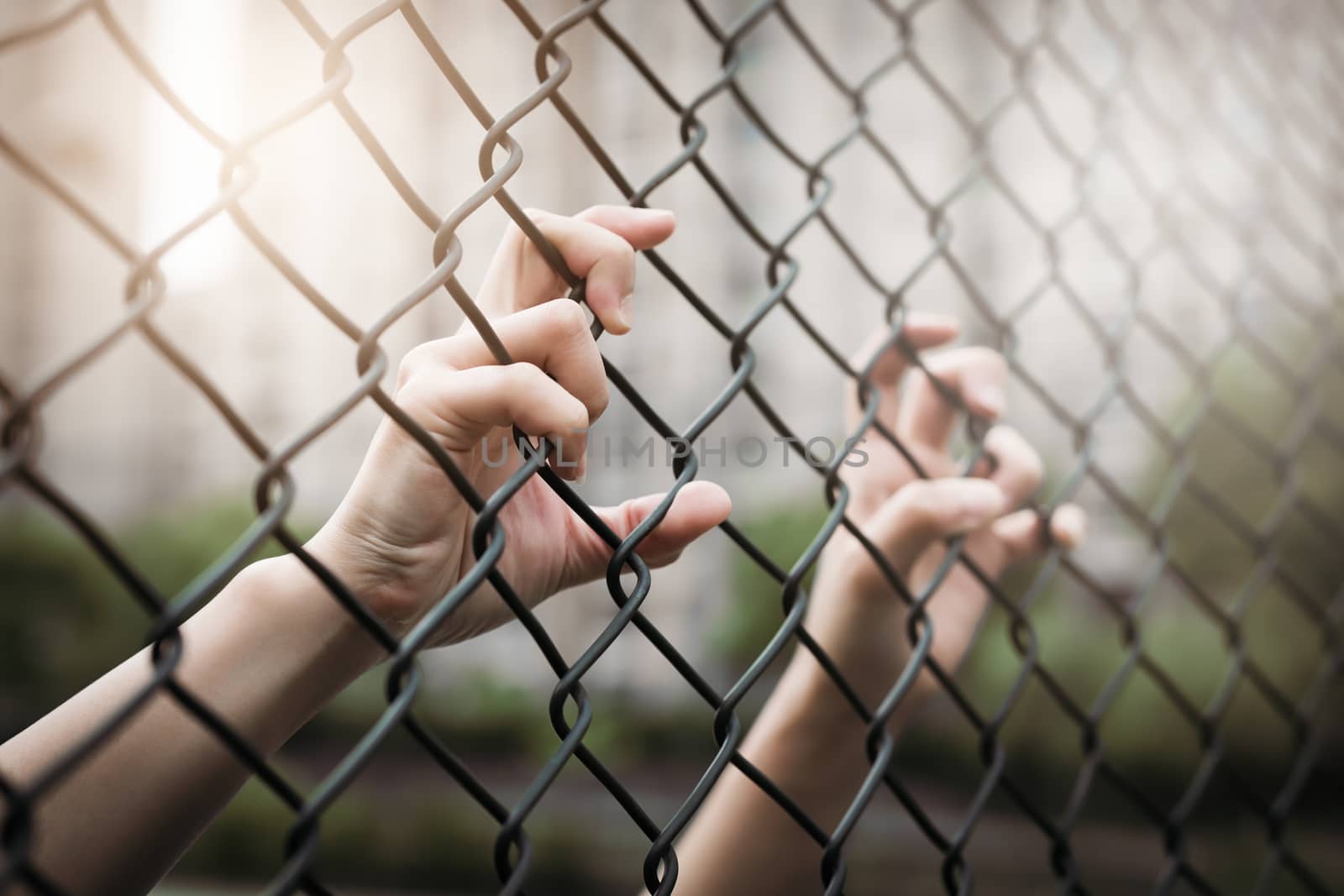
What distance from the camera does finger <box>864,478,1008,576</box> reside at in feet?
3.29

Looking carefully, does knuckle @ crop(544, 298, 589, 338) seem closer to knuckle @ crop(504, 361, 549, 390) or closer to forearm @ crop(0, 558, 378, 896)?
knuckle @ crop(504, 361, 549, 390)

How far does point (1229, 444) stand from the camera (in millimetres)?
4816

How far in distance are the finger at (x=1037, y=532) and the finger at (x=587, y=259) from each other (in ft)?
2.22

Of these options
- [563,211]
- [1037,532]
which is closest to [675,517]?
[1037,532]

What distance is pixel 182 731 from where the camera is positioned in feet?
2.22

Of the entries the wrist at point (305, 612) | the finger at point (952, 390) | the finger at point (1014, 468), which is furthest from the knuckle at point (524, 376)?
the finger at point (1014, 468)

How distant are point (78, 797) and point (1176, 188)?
165 centimetres

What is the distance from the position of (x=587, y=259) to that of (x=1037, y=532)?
0.77 m

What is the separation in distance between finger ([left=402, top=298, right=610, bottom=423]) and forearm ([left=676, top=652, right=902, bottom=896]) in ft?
1.98

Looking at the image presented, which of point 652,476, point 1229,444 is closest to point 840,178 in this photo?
point 652,476

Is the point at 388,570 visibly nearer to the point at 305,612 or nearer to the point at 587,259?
the point at 305,612

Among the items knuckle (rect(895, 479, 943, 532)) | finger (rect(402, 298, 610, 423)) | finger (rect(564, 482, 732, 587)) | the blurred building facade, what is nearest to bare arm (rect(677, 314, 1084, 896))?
knuckle (rect(895, 479, 943, 532))

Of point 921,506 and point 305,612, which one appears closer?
point 305,612

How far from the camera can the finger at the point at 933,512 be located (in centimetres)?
100
